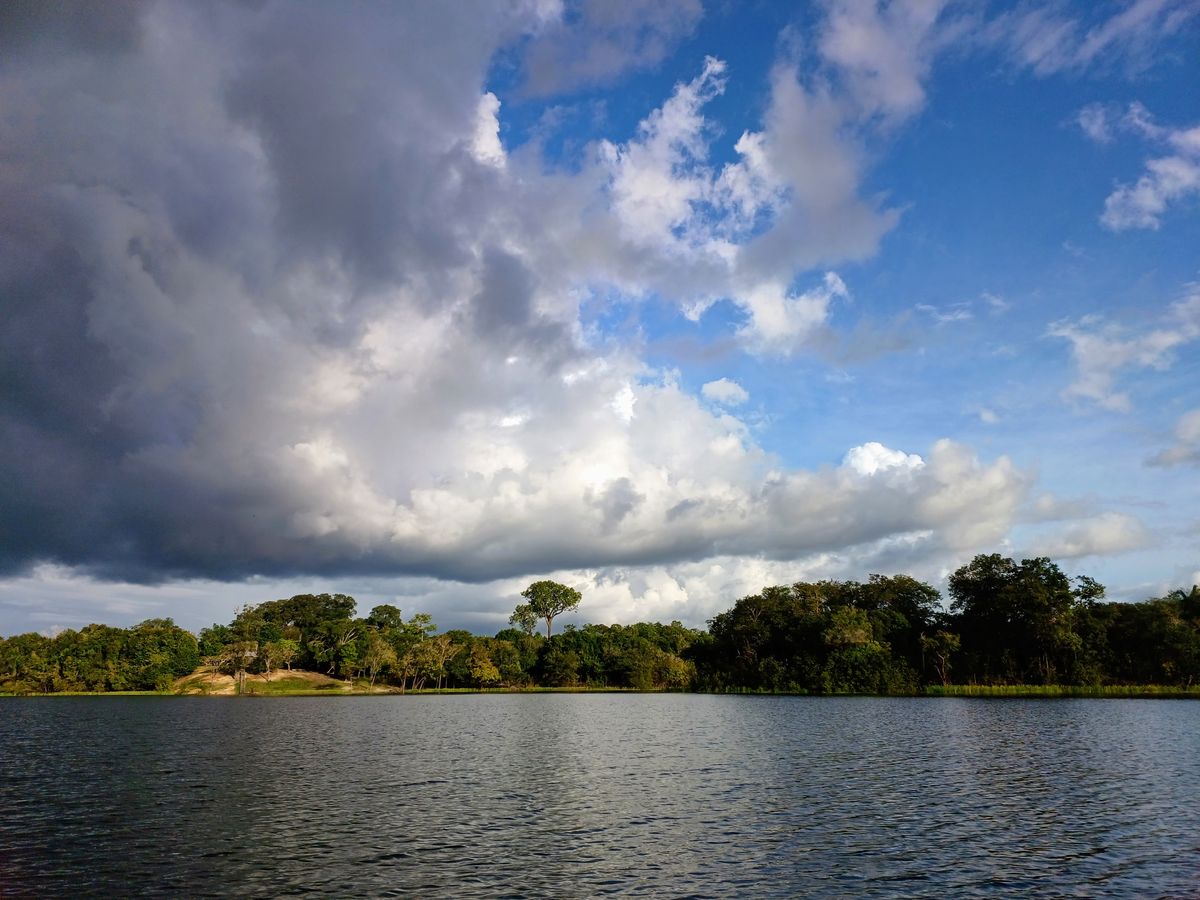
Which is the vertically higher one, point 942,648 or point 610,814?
point 942,648

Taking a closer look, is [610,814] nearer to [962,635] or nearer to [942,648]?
[942,648]

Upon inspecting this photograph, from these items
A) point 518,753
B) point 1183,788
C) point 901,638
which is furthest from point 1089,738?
point 901,638

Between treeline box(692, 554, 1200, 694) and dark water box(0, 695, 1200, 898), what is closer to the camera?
dark water box(0, 695, 1200, 898)

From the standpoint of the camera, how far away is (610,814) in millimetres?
40344

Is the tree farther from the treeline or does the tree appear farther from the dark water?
the dark water

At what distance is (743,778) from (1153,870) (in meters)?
25.9

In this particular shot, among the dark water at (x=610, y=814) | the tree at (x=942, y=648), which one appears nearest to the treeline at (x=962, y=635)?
the tree at (x=942, y=648)

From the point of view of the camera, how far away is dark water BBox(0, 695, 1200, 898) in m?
28.6

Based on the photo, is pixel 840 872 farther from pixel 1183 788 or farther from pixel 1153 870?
pixel 1183 788

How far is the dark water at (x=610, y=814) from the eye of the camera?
28641mm

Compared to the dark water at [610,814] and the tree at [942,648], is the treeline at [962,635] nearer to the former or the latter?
the tree at [942,648]

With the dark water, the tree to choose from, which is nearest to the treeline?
the tree

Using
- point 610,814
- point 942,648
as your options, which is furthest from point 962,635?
point 610,814

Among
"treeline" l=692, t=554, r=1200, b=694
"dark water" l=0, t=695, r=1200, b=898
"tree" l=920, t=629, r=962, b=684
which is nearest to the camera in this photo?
"dark water" l=0, t=695, r=1200, b=898
